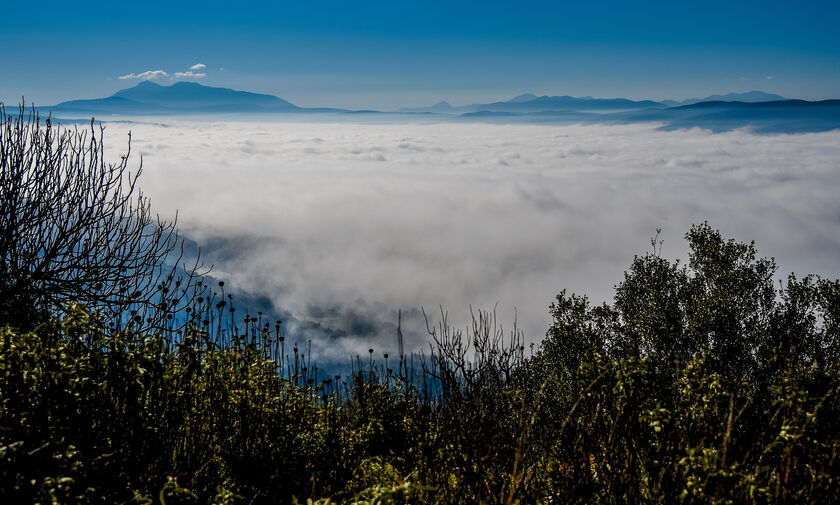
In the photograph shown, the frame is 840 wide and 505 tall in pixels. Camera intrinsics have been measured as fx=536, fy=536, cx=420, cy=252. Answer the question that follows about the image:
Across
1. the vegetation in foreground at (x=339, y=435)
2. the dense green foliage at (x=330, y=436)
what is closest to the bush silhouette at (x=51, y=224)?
the vegetation in foreground at (x=339, y=435)

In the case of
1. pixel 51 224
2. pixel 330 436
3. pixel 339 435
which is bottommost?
pixel 339 435

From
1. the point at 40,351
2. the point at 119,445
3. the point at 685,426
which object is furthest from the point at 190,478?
the point at 685,426

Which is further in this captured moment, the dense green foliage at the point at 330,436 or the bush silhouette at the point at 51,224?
the bush silhouette at the point at 51,224

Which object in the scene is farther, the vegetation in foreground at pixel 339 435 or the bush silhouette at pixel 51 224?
the bush silhouette at pixel 51 224

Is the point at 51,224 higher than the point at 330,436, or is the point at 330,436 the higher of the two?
the point at 51,224

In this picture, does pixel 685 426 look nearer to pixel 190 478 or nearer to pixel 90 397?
pixel 190 478

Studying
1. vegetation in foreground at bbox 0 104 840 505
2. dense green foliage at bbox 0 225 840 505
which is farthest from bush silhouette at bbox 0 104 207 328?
dense green foliage at bbox 0 225 840 505

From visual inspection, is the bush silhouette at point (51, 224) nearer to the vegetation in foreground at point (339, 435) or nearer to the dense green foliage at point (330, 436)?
the vegetation in foreground at point (339, 435)

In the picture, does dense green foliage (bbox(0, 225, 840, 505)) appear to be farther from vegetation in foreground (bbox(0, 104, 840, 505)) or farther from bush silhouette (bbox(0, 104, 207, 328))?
bush silhouette (bbox(0, 104, 207, 328))

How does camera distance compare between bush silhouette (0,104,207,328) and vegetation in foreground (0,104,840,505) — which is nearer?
vegetation in foreground (0,104,840,505)

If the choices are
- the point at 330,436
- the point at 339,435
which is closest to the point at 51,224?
the point at 339,435

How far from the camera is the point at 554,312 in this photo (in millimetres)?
24172

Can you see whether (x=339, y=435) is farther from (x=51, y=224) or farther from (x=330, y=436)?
(x=51, y=224)

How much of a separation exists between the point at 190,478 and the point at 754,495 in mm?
4769
